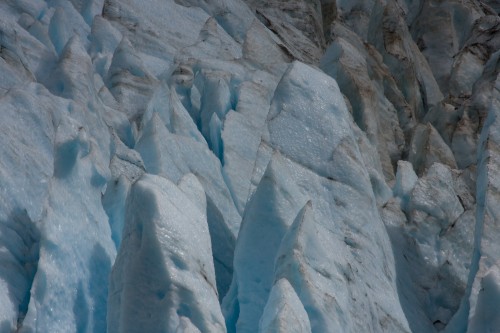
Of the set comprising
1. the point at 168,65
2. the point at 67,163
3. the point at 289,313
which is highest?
the point at 289,313

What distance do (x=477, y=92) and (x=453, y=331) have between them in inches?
263

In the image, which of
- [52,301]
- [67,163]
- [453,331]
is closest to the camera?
[52,301]

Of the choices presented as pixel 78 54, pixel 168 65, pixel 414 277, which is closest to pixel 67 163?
pixel 78 54

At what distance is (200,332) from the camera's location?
4.13m

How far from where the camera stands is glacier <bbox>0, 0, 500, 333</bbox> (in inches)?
182

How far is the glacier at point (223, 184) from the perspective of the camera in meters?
4.62

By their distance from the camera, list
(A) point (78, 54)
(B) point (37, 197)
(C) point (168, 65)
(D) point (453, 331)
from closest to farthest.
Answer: (B) point (37, 197) < (D) point (453, 331) < (A) point (78, 54) < (C) point (168, 65)

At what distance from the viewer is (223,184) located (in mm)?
7449

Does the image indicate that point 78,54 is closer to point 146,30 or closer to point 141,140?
point 141,140

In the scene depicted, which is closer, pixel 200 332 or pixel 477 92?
pixel 200 332

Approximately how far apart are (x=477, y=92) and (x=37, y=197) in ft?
29.2

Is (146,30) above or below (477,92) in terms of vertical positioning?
A: below

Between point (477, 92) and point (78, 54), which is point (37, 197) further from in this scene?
point (477, 92)

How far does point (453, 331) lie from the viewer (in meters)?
6.61
